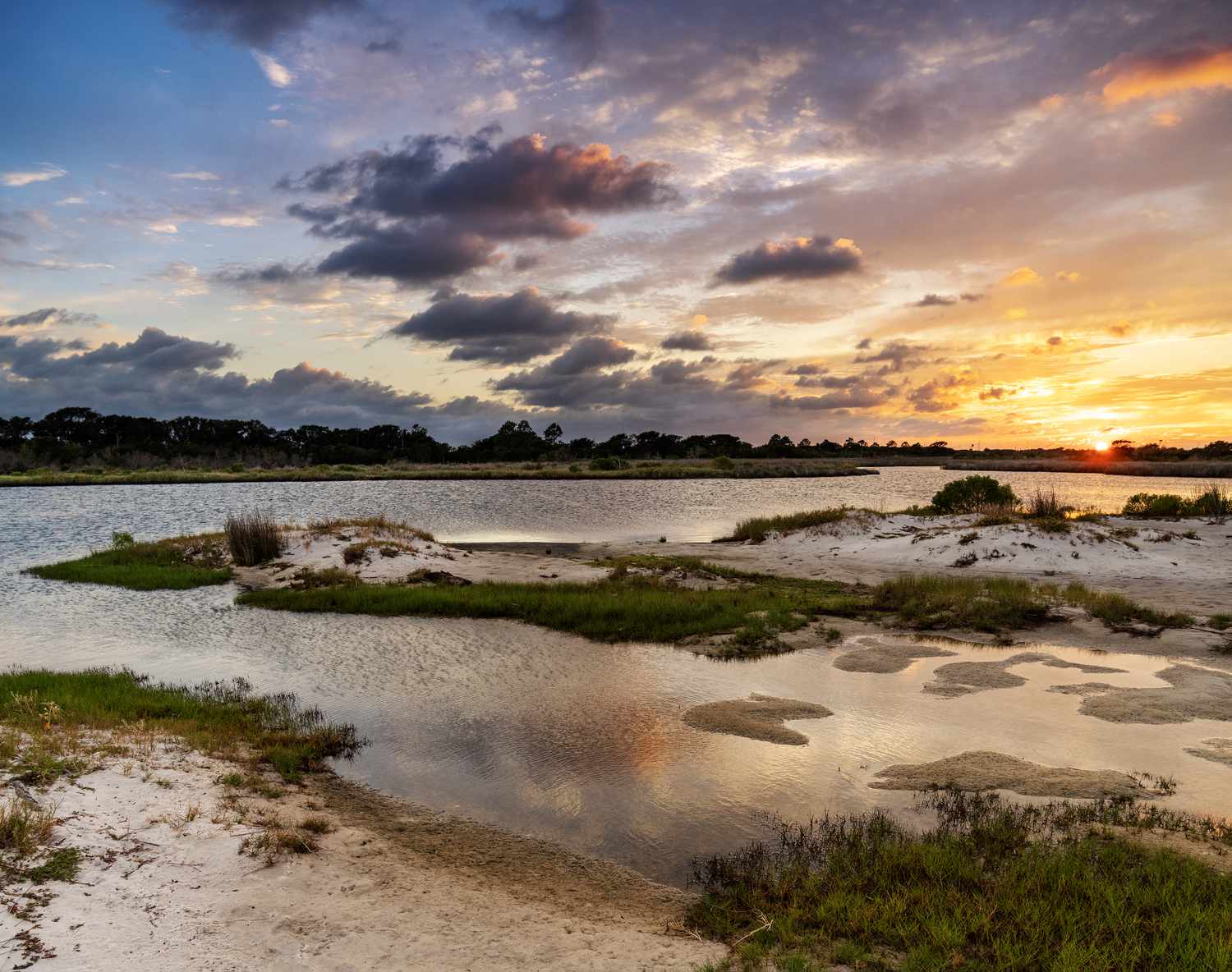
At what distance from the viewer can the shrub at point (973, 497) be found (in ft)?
121

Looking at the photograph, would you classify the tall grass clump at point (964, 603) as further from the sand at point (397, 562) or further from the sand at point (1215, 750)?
the sand at point (397, 562)

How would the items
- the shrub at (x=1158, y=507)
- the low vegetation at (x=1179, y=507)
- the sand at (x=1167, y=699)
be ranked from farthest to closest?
the shrub at (x=1158, y=507) → the low vegetation at (x=1179, y=507) → the sand at (x=1167, y=699)

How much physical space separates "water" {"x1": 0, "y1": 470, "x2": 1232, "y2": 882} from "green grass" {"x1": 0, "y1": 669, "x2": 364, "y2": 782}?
28.1 inches

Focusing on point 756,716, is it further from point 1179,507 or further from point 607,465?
point 607,465

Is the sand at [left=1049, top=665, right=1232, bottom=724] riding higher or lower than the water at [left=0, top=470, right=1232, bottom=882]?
higher

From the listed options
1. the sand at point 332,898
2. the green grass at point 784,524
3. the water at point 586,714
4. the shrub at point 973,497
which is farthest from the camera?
the shrub at point 973,497

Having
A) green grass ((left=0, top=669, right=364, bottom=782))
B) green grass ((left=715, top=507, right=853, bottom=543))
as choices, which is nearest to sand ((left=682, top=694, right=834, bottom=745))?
green grass ((left=0, top=669, right=364, bottom=782))

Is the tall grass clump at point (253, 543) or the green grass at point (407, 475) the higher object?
the green grass at point (407, 475)

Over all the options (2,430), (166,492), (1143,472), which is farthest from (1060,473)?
(2,430)

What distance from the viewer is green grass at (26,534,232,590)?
26.5m

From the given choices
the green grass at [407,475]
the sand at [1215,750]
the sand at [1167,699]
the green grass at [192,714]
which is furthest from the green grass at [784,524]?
the green grass at [407,475]

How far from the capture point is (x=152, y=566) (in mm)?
28859

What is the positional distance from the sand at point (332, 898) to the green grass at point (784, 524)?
29741mm

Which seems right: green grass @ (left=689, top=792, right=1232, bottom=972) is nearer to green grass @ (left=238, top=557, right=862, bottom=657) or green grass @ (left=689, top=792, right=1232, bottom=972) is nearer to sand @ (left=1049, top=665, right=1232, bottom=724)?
sand @ (left=1049, top=665, right=1232, bottom=724)
